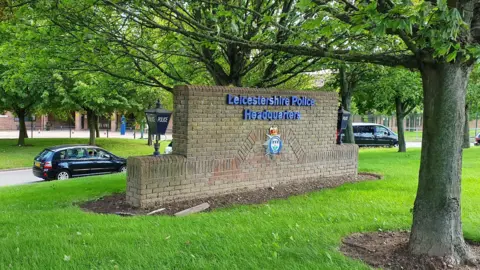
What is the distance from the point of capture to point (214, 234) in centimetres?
530

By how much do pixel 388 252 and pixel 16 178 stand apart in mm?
16407

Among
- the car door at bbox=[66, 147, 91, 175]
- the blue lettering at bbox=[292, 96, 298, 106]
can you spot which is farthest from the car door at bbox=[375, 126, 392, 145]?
the blue lettering at bbox=[292, 96, 298, 106]

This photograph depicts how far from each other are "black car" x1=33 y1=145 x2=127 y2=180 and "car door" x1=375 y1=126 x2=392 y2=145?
831 inches

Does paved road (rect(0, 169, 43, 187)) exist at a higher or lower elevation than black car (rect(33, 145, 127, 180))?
lower

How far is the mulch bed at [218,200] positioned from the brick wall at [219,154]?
16 cm

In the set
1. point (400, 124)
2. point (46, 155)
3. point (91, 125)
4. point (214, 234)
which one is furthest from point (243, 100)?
point (91, 125)

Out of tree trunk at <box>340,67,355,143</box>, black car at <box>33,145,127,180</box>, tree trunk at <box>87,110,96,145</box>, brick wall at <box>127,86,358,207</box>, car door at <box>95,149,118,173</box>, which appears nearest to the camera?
brick wall at <box>127,86,358,207</box>

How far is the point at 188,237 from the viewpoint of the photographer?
5160 millimetres

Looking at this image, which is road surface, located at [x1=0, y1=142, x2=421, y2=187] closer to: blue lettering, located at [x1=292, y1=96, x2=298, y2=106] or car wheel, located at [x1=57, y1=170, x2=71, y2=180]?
car wheel, located at [x1=57, y1=170, x2=71, y2=180]

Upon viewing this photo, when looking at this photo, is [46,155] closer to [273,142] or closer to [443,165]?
[273,142]

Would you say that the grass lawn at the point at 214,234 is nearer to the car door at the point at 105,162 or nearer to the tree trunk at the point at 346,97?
the car door at the point at 105,162

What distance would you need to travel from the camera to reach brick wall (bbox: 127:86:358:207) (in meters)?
7.84

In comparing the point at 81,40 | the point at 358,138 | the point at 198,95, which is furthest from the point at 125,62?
the point at 358,138

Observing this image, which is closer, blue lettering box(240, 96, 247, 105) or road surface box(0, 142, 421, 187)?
blue lettering box(240, 96, 247, 105)
